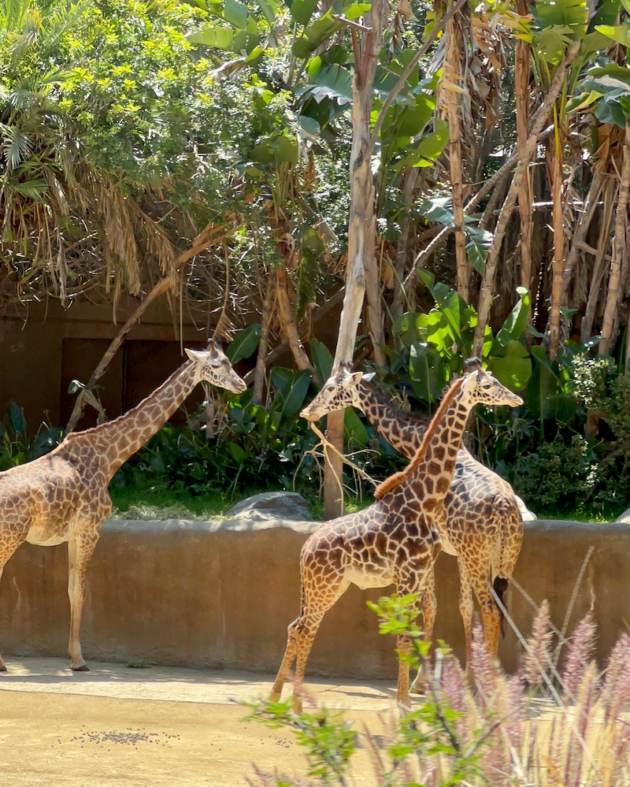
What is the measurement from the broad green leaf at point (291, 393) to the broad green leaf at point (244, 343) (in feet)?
2.03

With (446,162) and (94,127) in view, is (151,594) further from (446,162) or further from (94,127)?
(446,162)

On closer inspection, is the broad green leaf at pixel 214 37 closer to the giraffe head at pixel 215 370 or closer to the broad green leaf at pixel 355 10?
the broad green leaf at pixel 355 10

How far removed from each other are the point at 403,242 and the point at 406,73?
3366mm

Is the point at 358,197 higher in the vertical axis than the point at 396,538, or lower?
higher

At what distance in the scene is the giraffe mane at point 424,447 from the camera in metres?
6.64

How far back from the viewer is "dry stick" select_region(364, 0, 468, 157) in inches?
344

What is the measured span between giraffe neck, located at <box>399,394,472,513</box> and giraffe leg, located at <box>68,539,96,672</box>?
9.13 feet

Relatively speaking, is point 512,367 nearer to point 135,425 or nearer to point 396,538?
point 135,425

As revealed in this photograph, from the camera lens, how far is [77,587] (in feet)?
26.8

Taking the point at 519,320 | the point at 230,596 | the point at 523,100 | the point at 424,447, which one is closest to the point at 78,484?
the point at 230,596

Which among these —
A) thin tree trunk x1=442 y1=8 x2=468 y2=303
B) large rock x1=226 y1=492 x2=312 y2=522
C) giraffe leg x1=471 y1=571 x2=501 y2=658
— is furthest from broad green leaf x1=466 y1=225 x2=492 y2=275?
giraffe leg x1=471 y1=571 x2=501 y2=658

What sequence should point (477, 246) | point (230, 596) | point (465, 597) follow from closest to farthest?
point (465, 597), point (230, 596), point (477, 246)

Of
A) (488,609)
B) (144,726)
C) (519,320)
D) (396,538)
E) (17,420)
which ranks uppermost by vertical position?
(519,320)

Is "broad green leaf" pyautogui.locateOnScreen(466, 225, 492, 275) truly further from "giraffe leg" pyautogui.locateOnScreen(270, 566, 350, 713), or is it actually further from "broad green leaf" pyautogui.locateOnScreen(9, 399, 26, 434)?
"broad green leaf" pyautogui.locateOnScreen(9, 399, 26, 434)
